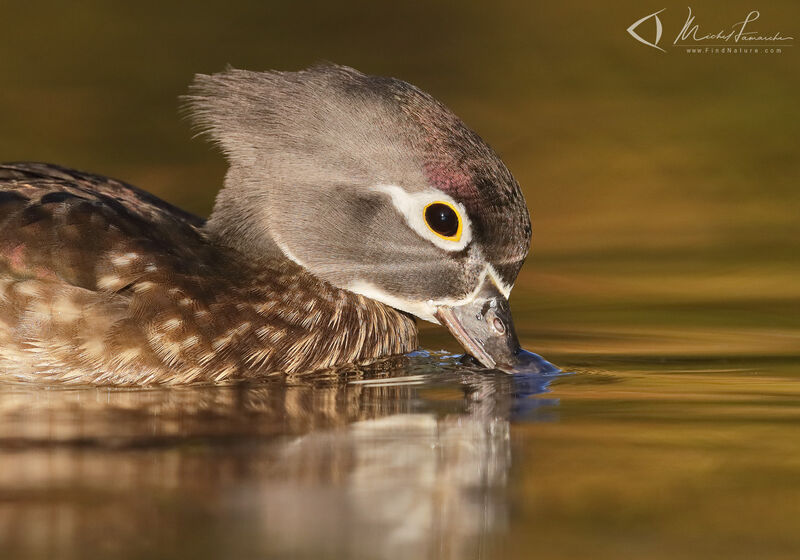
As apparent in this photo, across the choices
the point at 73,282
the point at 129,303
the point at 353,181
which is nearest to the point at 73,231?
the point at 73,282

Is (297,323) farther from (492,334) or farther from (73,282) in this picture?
(73,282)

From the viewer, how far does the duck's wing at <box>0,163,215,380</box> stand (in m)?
6.31

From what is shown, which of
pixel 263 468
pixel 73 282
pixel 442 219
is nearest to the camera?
pixel 263 468

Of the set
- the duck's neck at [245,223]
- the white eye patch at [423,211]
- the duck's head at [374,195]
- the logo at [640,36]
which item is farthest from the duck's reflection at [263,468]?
the logo at [640,36]

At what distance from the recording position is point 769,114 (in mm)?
13336

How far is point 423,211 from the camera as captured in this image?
6.82m

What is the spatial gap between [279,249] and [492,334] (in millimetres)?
1191

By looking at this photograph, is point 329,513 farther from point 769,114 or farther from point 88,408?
point 769,114

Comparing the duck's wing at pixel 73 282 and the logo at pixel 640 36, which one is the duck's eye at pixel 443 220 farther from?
the logo at pixel 640 36

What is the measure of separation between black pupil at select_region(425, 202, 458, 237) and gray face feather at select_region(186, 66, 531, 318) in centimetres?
7

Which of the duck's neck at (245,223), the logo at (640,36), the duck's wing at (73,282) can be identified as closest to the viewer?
the duck's wing at (73,282)

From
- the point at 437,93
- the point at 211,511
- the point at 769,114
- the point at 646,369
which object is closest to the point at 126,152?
the point at 437,93

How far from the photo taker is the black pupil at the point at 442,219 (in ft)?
22.1

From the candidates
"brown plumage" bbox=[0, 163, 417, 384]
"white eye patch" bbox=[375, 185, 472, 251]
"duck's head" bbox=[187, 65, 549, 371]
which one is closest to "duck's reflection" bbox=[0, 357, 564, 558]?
"brown plumage" bbox=[0, 163, 417, 384]
